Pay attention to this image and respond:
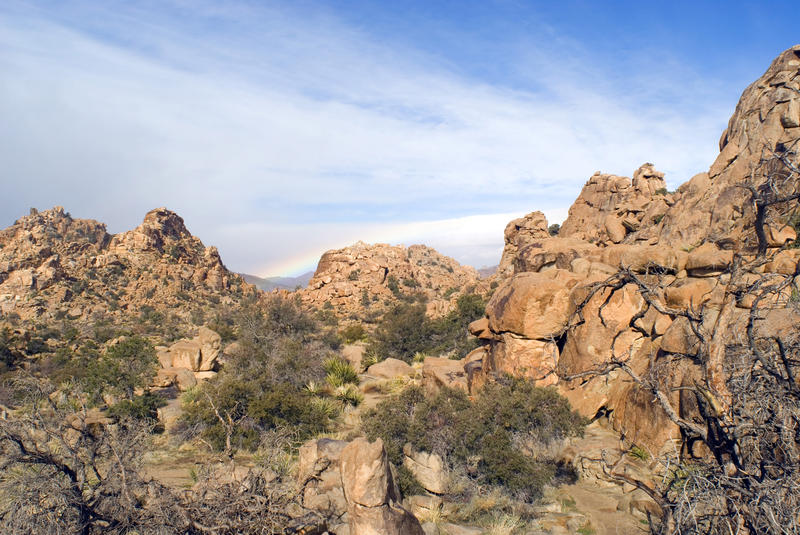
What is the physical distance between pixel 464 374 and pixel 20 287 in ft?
131

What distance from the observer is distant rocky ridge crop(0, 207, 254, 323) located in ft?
121

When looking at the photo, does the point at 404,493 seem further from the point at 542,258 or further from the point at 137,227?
the point at 137,227

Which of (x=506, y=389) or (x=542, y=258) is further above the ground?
(x=542, y=258)

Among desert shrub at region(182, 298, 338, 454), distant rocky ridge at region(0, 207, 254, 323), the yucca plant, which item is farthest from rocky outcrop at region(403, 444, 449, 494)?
distant rocky ridge at region(0, 207, 254, 323)

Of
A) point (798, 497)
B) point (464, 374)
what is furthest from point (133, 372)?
point (798, 497)

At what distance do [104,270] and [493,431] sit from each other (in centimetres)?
4312

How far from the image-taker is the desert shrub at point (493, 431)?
9.43 metres

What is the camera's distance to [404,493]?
921cm

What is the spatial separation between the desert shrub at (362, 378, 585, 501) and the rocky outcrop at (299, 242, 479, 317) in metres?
20.6

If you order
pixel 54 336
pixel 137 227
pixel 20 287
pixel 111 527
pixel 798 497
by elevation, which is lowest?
pixel 111 527

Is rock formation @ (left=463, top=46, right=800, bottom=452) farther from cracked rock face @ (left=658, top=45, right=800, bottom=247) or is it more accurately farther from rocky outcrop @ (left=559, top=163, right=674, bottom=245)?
rocky outcrop @ (left=559, top=163, right=674, bottom=245)

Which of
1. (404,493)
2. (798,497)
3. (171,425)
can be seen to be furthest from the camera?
(171,425)

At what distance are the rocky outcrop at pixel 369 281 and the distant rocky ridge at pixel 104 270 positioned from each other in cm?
1023

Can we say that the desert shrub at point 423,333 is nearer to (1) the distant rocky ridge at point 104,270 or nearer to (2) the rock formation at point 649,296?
(2) the rock formation at point 649,296
